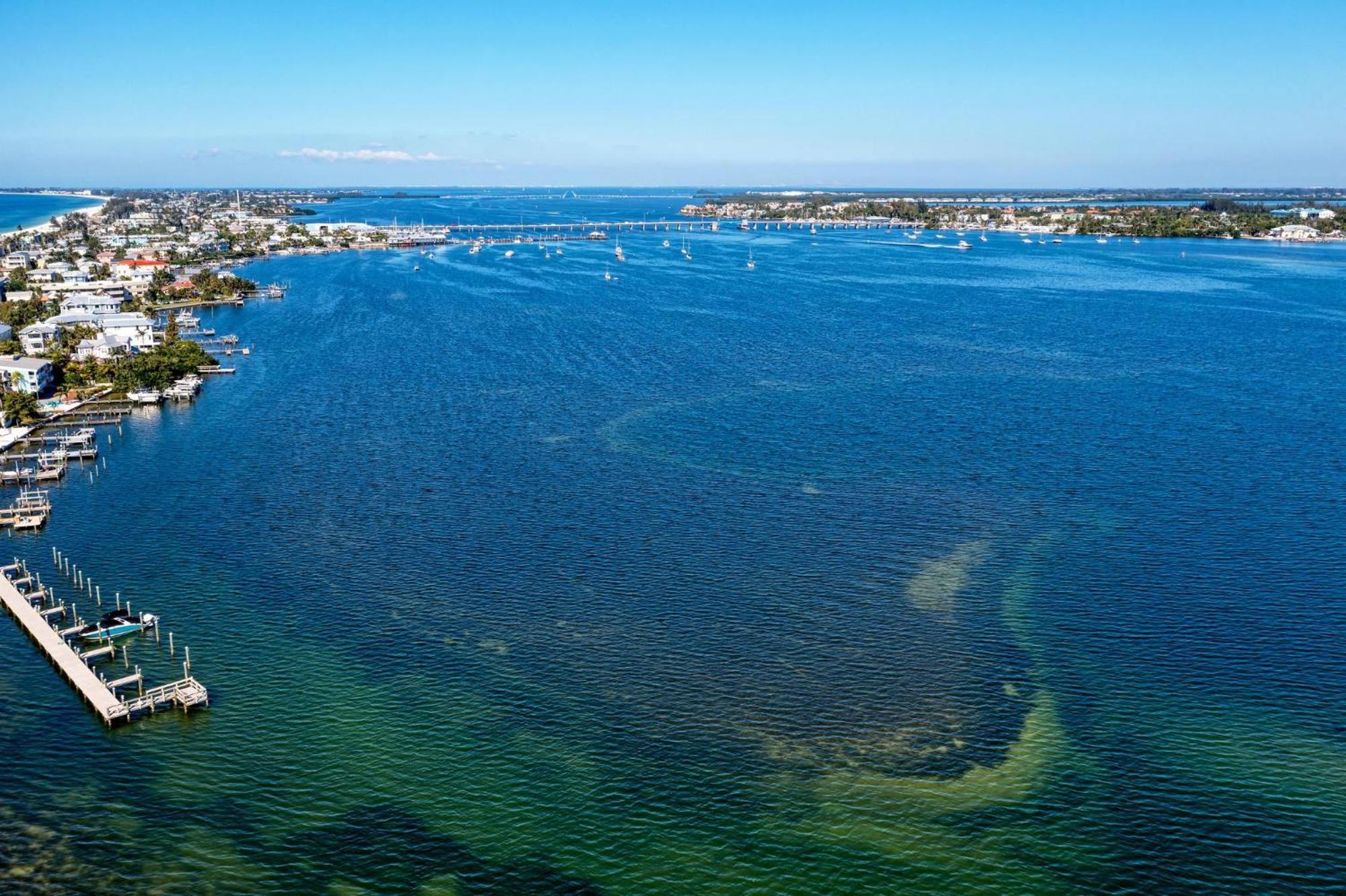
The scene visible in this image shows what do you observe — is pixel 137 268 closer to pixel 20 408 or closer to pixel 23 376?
pixel 23 376

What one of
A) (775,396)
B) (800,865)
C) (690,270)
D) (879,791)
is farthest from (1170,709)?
(690,270)

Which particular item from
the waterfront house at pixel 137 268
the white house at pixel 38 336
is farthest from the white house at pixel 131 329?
the waterfront house at pixel 137 268

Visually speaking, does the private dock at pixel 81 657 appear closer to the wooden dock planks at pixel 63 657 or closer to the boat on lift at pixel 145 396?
the wooden dock planks at pixel 63 657

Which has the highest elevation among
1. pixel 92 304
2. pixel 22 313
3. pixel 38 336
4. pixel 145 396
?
pixel 92 304

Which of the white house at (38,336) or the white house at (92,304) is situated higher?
the white house at (92,304)

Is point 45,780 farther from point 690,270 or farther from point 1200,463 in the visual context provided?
point 690,270

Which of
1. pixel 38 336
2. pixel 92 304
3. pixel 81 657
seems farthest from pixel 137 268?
pixel 81 657
